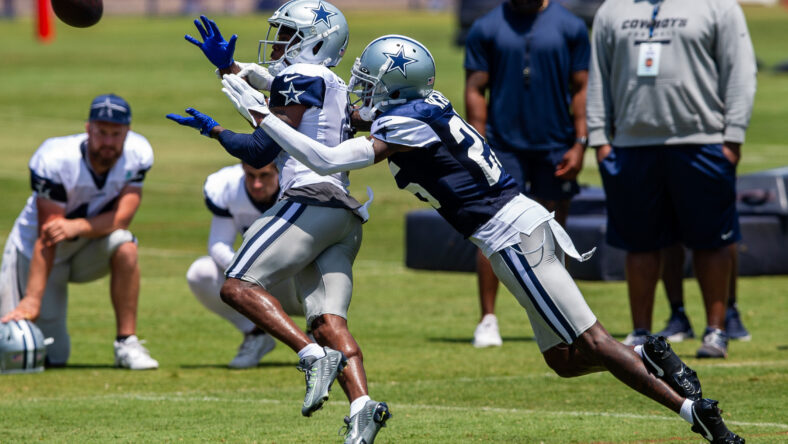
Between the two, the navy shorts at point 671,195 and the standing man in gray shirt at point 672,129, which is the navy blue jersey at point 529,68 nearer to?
the standing man in gray shirt at point 672,129

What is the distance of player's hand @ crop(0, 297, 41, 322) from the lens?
7934mm

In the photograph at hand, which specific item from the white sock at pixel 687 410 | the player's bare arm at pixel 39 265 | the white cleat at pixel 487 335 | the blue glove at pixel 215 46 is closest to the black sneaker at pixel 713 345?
the white cleat at pixel 487 335

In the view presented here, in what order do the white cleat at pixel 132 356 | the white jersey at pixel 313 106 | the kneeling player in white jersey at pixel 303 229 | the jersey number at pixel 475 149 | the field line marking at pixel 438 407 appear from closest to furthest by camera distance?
1. the jersey number at pixel 475 149
2. the kneeling player in white jersey at pixel 303 229
3. the white jersey at pixel 313 106
4. the field line marking at pixel 438 407
5. the white cleat at pixel 132 356

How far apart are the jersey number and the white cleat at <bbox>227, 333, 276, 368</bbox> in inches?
108

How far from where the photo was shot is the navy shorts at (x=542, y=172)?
847 cm

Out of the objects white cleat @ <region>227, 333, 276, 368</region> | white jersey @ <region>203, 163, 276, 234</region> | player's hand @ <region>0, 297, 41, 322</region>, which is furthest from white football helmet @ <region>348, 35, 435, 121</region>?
player's hand @ <region>0, 297, 41, 322</region>

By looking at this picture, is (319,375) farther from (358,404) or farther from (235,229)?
(235,229)

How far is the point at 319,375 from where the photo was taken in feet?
17.3

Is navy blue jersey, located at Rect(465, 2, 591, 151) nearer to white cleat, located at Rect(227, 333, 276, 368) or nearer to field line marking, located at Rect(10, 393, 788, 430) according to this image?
white cleat, located at Rect(227, 333, 276, 368)

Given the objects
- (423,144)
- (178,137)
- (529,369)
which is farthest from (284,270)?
(178,137)

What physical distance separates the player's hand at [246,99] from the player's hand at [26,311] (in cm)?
284

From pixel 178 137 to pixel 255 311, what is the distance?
1935 centimetres

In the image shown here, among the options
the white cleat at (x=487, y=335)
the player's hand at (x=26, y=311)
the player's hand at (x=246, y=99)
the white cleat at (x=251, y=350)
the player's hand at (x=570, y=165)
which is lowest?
the white cleat at (x=487, y=335)

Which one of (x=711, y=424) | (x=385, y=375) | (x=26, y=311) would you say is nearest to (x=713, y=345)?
(x=385, y=375)
